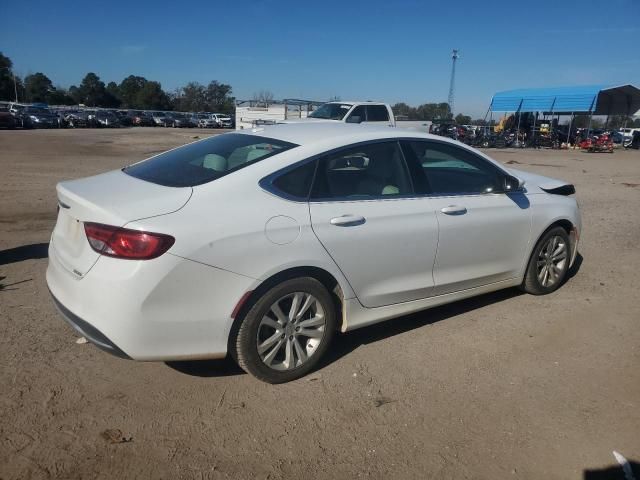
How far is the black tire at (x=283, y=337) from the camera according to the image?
126 inches

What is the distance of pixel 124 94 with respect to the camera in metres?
99.9

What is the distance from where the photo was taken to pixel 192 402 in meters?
3.23

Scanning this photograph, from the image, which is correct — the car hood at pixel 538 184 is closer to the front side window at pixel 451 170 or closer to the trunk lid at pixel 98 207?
the front side window at pixel 451 170

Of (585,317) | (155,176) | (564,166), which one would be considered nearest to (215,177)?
(155,176)

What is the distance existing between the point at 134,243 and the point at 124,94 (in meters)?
107

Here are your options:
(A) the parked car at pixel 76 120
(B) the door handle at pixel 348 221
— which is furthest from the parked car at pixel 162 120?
(B) the door handle at pixel 348 221

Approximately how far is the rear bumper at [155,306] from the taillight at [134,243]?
4cm

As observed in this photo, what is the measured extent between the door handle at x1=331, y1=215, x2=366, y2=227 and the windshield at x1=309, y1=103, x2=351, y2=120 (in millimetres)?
15077

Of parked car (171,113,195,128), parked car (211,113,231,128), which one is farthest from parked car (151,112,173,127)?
parked car (211,113,231,128)

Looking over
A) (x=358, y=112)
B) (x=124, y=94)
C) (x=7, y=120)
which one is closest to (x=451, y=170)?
(x=358, y=112)

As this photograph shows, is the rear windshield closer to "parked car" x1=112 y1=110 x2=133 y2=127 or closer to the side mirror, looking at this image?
the side mirror

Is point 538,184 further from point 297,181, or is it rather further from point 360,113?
point 360,113

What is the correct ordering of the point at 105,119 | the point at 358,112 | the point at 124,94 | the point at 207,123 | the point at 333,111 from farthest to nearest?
the point at 124,94, the point at 207,123, the point at 105,119, the point at 333,111, the point at 358,112

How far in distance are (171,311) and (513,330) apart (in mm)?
2855
